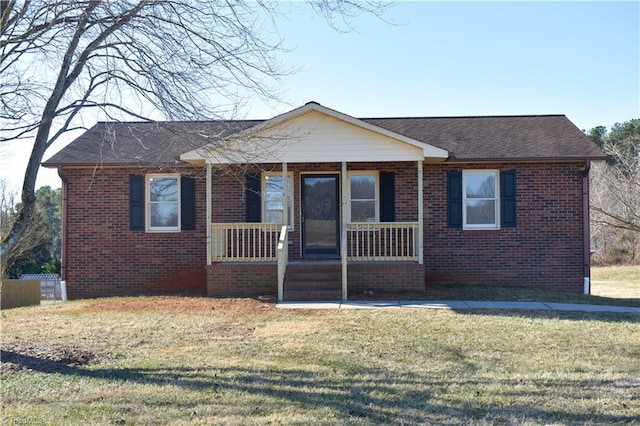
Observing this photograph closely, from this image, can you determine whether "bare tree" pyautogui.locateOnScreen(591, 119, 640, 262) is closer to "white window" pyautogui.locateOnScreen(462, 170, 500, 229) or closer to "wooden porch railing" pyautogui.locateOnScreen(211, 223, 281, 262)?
"white window" pyautogui.locateOnScreen(462, 170, 500, 229)

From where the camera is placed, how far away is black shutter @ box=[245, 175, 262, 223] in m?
13.6

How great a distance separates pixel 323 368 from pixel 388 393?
1.08m

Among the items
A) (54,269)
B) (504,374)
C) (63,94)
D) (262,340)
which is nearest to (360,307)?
(262,340)

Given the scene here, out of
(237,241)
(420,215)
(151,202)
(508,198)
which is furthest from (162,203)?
(508,198)

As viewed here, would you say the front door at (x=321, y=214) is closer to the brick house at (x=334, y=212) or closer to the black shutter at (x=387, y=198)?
the brick house at (x=334, y=212)

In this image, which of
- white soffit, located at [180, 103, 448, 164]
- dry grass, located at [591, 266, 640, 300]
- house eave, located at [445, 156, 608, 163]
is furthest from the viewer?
dry grass, located at [591, 266, 640, 300]

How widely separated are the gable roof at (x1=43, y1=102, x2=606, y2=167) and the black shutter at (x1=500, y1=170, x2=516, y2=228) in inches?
20.2

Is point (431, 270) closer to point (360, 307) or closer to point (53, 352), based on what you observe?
point (360, 307)

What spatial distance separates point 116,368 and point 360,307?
509 cm

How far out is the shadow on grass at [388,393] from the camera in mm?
4867

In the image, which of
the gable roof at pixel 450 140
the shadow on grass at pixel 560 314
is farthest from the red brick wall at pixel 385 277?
the gable roof at pixel 450 140

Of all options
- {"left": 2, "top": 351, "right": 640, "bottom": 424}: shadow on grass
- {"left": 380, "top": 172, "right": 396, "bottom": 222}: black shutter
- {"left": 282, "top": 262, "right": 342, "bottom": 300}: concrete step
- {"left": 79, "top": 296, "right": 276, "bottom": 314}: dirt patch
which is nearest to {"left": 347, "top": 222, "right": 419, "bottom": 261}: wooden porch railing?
{"left": 380, "top": 172, "right": 396, "bottom": 222}: black shutter

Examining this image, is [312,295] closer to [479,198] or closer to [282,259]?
[282,259]

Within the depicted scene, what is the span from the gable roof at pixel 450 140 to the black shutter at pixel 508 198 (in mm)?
513
